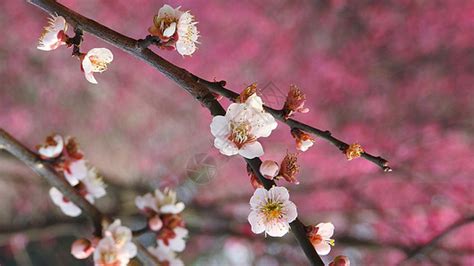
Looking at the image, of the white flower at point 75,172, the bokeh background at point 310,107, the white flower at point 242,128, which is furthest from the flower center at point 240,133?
the bokeh background at point 310,107

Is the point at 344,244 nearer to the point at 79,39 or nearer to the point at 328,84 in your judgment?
the point at 328,84

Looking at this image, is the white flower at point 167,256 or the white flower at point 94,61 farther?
the white flower at point 167,256

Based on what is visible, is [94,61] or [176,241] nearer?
[94,61]

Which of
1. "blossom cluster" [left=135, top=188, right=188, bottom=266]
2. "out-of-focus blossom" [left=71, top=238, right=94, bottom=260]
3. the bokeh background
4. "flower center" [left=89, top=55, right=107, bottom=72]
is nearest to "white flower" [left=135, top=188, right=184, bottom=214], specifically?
"blossom cluster" [left=135, top=188, right=188, bottom=266]

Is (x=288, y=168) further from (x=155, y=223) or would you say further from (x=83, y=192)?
(x=83, y=192)

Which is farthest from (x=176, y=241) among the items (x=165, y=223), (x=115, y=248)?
(x=115, y=248)

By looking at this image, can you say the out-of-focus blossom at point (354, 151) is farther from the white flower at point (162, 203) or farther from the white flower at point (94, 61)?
the white flower at point (162, 203)

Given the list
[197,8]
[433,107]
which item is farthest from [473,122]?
[197,8]
